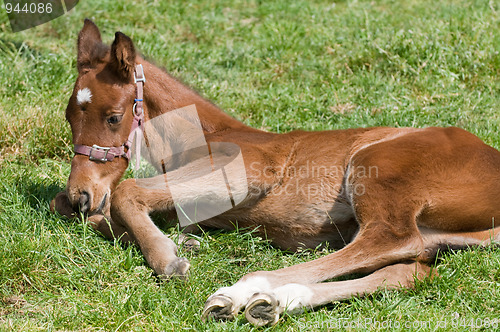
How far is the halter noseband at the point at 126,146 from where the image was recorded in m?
4.19

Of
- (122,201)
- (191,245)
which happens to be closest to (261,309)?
(191,245)

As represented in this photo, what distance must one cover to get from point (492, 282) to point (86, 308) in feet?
7.98

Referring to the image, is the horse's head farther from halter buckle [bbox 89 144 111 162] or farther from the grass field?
the grass field

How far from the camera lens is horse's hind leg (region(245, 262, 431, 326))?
127 inches

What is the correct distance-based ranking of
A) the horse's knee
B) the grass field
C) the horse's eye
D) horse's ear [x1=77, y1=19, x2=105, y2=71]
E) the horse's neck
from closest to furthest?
the grass field → the horse's knee → the horse's eye → horse's ear [x1=77, y1=19, x2=105, y2=71] → the horse's neck

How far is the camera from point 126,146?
438 centimetres

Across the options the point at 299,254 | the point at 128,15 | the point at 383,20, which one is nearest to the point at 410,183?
the point at 299,254

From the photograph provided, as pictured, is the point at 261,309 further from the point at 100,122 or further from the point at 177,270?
the point at 100,122

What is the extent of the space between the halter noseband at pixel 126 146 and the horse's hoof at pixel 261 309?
5.44 feet

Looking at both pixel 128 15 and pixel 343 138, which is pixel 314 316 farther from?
pixel 128 15

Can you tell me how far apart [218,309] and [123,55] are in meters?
2.07

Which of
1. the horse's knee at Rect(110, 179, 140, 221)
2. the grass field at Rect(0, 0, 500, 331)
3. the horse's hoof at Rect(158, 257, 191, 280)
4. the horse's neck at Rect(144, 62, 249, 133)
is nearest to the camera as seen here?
the grass field at Rect(0, 0, 500, 331)

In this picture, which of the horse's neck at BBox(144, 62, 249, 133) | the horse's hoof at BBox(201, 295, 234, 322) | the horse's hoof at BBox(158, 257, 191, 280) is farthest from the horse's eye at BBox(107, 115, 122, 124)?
the horse's hoof at BBox(201, 295, 234, 322)

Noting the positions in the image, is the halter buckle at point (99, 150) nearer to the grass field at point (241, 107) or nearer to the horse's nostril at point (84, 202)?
the horse's nostril at point (84, 202)
